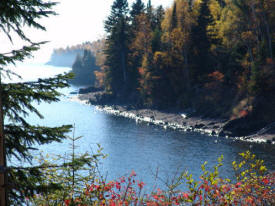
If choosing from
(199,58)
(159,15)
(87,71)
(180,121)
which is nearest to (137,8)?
(159,15)

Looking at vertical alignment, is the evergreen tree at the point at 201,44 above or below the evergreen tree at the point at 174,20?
below

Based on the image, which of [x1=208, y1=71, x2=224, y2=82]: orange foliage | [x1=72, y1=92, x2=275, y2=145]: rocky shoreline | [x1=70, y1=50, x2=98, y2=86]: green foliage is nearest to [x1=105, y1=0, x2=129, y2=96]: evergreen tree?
[x1=72, y1=92, x2=275, y2=145]: rocky shoreline

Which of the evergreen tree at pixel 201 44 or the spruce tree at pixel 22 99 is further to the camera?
the evergreen tree at pixel 201 44

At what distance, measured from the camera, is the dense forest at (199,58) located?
5419 cm

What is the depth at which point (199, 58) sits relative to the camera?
6838 centimetres

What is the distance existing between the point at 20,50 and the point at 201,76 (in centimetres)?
6267

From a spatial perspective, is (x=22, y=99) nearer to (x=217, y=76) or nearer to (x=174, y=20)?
(x=217, y=76)

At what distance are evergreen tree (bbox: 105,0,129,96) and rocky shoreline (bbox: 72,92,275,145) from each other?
7.27 meters

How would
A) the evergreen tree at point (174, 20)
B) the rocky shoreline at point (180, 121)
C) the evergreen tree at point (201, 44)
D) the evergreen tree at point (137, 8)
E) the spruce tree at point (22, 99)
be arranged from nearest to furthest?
the spruce tree at point (22, 99)
the rocky shoreline at point (180, 121)
the evergreen tree at point (201, 44)
the evergreen tree at point (174, 20)
the evergreen tree at point (137, 8)

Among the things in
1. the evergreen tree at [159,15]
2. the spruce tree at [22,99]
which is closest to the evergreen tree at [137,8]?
the evergreen tree at [159,15]

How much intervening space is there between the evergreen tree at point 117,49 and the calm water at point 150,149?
2480 cm

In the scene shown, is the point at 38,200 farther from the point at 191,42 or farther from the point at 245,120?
the point at 191,42

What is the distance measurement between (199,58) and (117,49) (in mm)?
26483

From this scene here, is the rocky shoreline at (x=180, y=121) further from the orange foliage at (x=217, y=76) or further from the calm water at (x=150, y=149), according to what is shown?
the orange foliage at (x=217, y=76)
